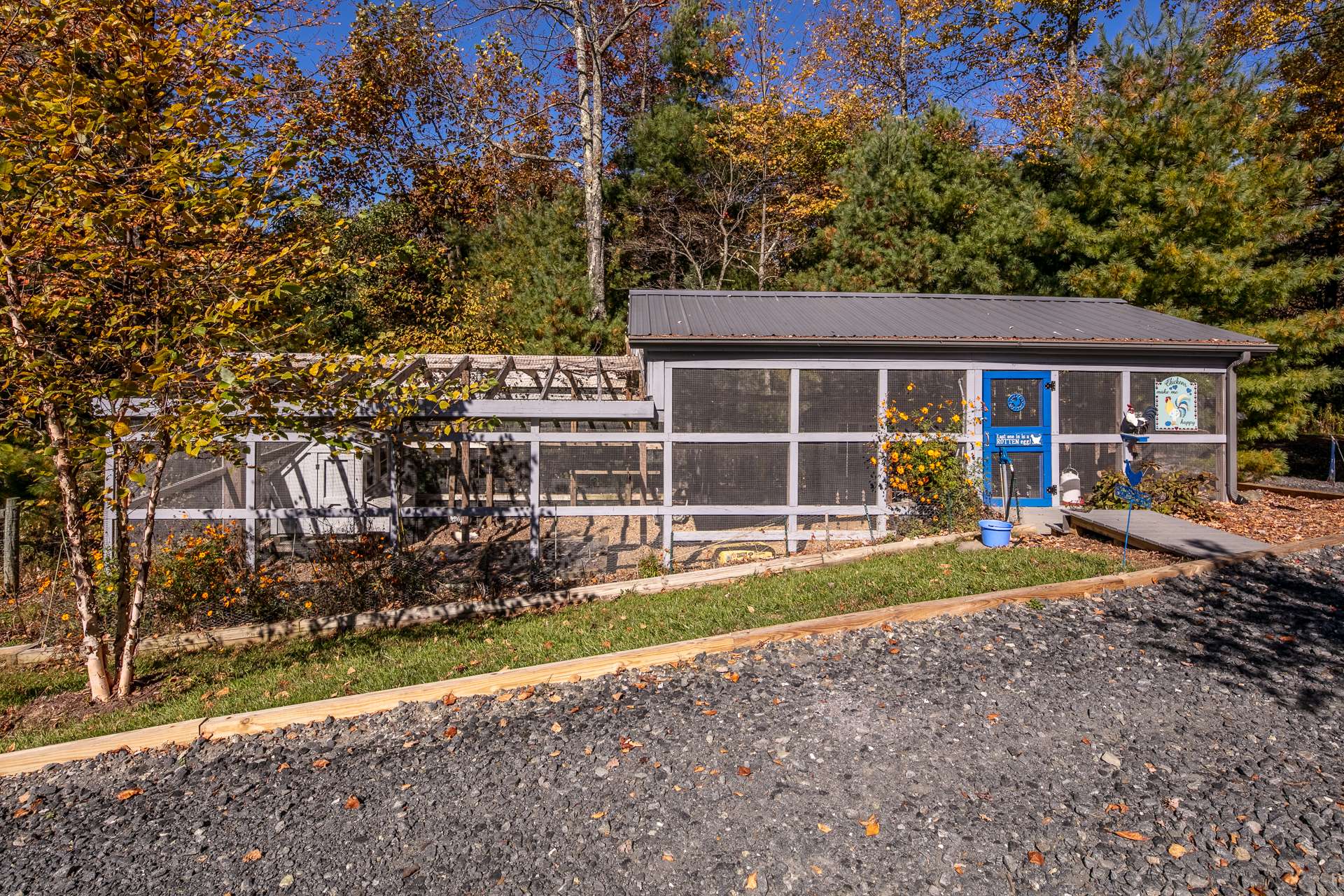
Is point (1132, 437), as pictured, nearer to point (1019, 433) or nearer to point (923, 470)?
point (1019, 433)

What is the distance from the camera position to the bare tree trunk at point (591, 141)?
1611 cm

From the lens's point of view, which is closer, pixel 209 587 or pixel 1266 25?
pixel 209 587

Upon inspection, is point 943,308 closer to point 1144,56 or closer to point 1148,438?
point 1148,438

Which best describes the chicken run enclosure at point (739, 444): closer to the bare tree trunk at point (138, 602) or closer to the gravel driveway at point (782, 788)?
the bare tree trunk at point (138, 602)

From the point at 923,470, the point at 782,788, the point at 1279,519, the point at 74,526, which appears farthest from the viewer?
the point at 1279,519

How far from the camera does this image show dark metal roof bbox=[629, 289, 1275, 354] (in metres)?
8.32

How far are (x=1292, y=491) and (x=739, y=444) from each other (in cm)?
887

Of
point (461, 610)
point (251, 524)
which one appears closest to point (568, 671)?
point (461, 610)

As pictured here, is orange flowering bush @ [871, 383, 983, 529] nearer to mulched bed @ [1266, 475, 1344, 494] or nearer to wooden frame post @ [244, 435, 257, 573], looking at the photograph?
mulched bed @ [1266, 475, 1344, 494]

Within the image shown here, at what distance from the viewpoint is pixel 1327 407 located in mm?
16672

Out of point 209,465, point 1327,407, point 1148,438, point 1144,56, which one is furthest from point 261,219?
point 1327,407

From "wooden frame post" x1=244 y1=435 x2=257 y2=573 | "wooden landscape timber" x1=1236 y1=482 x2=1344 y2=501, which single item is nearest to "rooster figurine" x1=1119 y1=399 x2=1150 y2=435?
"wooden landscape timber" x1=1236 y1=482 x2=1344 y2=501

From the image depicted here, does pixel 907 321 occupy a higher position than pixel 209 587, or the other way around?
pixel 907 321

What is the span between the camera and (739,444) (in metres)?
8.23
